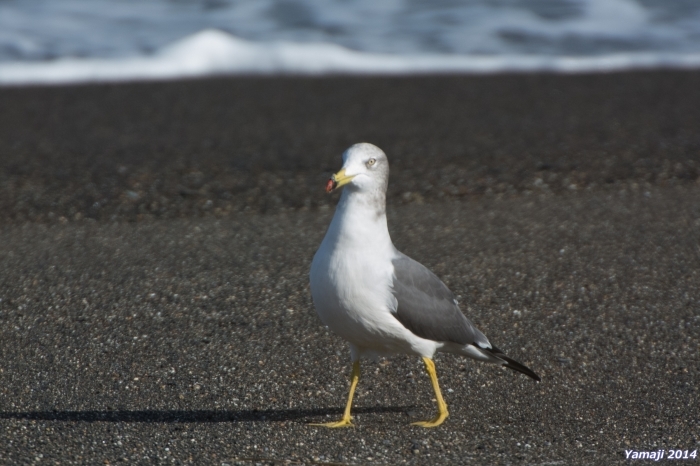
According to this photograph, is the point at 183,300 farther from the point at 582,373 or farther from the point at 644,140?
the point at 644,140

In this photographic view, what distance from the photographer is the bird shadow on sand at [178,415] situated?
3.81 meters

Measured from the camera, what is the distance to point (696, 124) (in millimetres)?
8938

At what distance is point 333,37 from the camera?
46.6 ft

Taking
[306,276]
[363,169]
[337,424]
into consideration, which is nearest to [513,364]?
[337,424]

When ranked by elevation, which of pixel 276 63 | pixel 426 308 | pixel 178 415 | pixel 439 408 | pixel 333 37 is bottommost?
pixel 178 415

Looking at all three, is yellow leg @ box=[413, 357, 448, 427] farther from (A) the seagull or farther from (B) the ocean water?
(B) the ocean water

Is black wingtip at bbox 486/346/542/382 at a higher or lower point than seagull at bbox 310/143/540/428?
lower

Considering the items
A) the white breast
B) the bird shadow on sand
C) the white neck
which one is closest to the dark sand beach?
the bird shadow on sand

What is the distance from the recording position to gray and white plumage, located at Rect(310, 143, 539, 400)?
349cm

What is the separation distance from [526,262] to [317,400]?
2.13 m

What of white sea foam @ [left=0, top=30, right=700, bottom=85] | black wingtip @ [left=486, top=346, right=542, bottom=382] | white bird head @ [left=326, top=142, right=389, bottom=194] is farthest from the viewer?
white sea foam @ [left=0, top=30, right=700, bottom=85]

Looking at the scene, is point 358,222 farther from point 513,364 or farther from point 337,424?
point 513,364

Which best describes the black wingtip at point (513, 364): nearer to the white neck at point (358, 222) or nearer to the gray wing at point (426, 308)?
the gray wing at point (426, 308)

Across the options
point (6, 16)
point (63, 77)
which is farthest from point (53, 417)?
point (6, 16)
